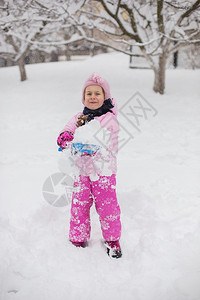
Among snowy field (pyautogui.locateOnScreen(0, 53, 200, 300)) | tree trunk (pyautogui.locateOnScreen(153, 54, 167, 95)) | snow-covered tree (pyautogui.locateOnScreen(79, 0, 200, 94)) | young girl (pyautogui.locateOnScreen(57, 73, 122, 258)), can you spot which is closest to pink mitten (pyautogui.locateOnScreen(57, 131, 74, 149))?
young girl (pyautogui.locateOnScreen(57, 73, 122, 258))

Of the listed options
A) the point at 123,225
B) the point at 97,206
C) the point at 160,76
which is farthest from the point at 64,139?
the point at 160,76

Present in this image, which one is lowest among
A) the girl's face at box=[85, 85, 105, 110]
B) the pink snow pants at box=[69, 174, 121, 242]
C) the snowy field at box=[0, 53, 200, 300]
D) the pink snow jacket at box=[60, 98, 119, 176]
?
the snowy field at box=[0, 53, 200, 300]

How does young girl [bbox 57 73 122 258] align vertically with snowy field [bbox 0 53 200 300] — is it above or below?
above

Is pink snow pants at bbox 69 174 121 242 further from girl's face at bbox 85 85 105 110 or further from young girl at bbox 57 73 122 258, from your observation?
girl's face at bbox 85 85 105 110

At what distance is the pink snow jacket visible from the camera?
6.56 feet

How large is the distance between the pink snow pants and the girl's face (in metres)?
0.58

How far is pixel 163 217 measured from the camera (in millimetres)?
2547

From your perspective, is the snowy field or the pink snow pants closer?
the snowy field

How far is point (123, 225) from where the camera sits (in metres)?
2.50

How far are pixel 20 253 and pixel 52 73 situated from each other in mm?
9448

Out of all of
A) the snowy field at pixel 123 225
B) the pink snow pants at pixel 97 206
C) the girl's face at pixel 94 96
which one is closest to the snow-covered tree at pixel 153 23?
the snowy field at pixel 123 225

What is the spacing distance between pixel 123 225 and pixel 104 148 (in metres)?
0.90

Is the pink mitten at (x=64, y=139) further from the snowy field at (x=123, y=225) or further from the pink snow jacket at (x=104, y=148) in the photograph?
the snowy field at (x=123, y=225)

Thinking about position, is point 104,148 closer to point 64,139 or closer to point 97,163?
point 97,163
